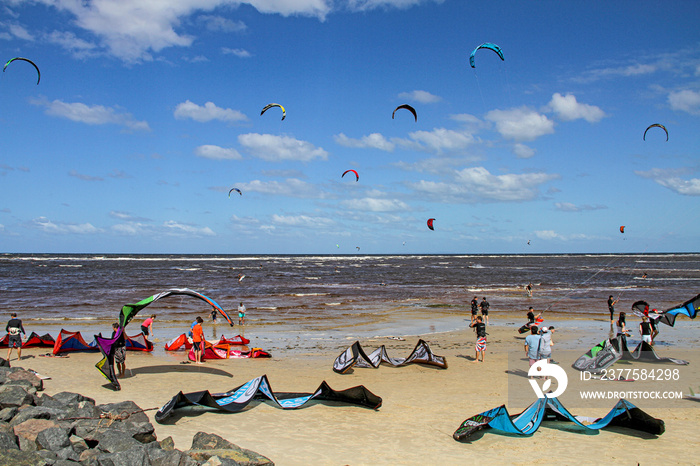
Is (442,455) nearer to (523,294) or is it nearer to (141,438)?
(141,438)

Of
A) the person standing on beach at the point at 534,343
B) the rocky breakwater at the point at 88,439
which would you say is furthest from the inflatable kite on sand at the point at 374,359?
the rocky breakwater at the point at 88,439

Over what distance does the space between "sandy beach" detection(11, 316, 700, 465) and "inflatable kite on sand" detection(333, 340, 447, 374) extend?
0.79ft

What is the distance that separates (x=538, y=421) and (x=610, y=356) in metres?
4.84

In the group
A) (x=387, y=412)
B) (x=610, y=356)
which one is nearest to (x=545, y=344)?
(x=610, y=356)

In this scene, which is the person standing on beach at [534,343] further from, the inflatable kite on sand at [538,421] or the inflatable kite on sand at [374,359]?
the inflatable kite on sand at [538,421]

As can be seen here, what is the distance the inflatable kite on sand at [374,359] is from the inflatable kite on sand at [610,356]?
3.37 m

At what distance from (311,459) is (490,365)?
7328 millimetres

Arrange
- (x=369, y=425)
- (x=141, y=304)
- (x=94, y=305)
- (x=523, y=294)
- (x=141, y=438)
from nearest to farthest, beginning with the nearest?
(x=141, y=438) → (x=369, y=425) → (x=141, y=304) → (x=94, y=305) → (x=523, y=294)

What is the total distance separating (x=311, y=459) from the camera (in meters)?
6.39

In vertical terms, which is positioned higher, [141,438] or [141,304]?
[141,304]

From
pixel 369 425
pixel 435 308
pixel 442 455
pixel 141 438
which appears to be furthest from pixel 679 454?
pixel 435 308

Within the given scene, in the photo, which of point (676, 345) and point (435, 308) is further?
point (435, 308)

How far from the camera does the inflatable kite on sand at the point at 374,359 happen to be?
37.4 ft

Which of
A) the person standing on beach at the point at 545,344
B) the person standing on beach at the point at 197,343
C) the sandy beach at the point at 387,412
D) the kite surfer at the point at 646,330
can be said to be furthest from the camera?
the kite surfer at the point at 646,330
